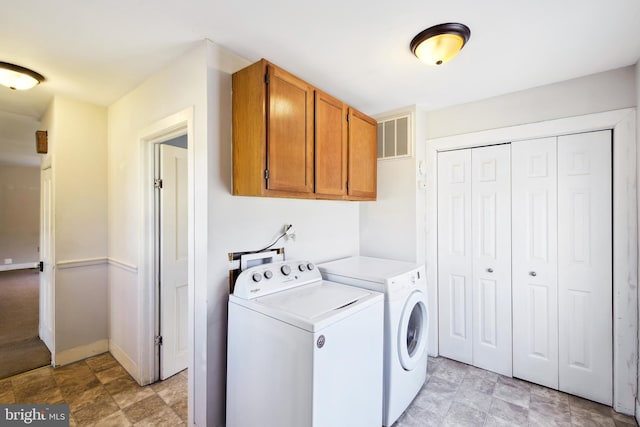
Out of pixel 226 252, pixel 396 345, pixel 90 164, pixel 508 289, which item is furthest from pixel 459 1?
pixel 90 164

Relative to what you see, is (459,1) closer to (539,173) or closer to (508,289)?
(539,173)

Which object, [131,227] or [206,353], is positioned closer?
[206,353]

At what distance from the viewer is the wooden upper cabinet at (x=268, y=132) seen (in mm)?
1633

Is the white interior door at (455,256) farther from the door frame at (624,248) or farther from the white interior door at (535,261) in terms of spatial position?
the door frame at (624,248)

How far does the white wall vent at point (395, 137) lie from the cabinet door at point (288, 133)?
117cm

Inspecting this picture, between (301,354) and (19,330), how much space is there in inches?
156

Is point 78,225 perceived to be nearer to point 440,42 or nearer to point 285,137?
point 285,137

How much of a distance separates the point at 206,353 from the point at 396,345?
1185mm

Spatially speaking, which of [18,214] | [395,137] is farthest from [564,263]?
[18,214]

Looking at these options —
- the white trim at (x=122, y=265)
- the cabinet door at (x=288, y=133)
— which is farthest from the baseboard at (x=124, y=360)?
the cabinet door at (x=288, y=133)

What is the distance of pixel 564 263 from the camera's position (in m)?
2.23

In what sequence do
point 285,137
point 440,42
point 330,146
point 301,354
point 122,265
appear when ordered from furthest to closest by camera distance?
1. point 122,265
2. point 330,146
3. point 285,137
4. point 440,42
5. point 301,354

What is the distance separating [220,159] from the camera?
1759mm

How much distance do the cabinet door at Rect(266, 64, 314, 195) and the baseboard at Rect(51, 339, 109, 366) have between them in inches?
103
